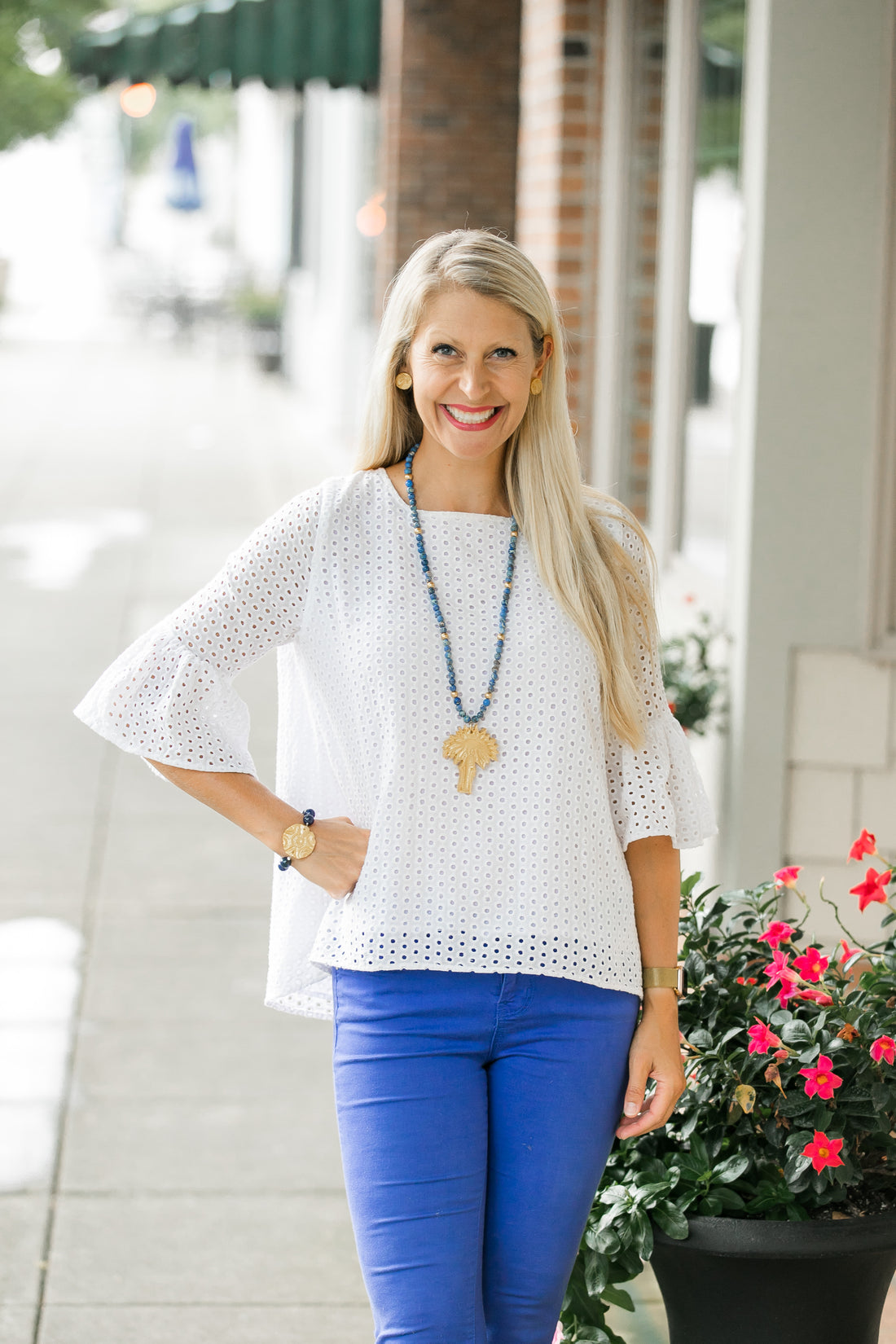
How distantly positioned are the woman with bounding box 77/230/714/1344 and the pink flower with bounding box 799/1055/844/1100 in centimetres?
31

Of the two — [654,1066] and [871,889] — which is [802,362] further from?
[654,1066]

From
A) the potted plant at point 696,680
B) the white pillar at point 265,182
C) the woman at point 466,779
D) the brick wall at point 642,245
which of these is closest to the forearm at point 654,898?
the woman at point 466,779

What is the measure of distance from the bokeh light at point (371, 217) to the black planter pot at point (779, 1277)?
11.3 meters

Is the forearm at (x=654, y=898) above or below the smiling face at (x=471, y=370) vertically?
below

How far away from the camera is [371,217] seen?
13633mm

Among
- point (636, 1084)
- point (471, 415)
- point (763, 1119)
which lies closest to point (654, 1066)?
point (636, 1084)

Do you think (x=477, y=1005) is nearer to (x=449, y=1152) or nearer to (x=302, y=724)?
(x=449, y=1152)

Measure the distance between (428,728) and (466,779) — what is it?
0.26ft

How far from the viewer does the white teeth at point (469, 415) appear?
220 cm

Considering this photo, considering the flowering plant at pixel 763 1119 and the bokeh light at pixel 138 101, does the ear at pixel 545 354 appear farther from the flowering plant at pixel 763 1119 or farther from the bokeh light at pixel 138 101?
the bokeh light at pixel 138 101

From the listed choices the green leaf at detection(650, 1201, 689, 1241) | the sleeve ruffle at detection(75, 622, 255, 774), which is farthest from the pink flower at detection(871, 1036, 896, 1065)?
the sleeve ruffle at detection(75, 622, 255, 774)

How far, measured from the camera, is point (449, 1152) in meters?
2.05

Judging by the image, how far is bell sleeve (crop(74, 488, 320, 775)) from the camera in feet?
7.31

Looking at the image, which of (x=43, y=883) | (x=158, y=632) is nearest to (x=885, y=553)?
(x=158, y=632)
